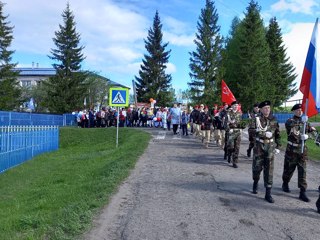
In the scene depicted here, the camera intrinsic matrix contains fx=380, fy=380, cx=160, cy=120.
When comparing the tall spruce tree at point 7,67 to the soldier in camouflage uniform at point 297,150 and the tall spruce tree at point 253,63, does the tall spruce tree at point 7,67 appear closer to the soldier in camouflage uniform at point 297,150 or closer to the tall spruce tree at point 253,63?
the tall spruce tree at point 253,63

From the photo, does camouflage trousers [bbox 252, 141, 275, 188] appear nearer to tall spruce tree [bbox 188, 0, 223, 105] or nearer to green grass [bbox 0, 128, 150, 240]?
green grass [bbox 0, 128, 150, 240]

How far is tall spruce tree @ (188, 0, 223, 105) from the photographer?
56000 mm

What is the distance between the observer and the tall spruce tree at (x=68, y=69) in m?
54.4

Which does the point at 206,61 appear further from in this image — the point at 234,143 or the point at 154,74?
the point at 234,143

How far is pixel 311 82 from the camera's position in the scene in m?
8.71

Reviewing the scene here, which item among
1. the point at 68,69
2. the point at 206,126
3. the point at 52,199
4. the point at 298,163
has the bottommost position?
the point at 52,199

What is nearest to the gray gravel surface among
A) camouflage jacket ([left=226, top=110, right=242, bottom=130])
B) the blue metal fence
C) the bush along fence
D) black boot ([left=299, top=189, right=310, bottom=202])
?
black boot ([left=299, top=189, right=310, bottom=202])

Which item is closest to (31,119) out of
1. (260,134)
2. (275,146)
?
(260,134)

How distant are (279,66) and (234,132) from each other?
52216 mm

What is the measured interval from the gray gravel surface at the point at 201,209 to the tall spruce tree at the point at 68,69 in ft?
145

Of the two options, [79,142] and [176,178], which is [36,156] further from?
[176,178]

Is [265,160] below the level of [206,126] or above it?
below

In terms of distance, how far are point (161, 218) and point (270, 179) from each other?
2.86 metres

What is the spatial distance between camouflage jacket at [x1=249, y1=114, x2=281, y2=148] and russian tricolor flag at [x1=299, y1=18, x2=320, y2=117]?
0.76 metres
